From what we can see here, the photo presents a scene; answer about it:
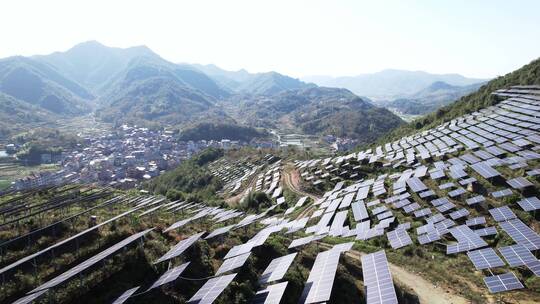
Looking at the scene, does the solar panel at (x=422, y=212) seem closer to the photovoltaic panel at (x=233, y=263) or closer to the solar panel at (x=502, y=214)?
the solar panel at (x=502, y=214)

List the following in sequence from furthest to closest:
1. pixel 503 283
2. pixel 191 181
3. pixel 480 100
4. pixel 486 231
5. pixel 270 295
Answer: pixel 191 181 < pixel 480 100 < pixel 486 231 < pixel 503 283 < pixel 270 295

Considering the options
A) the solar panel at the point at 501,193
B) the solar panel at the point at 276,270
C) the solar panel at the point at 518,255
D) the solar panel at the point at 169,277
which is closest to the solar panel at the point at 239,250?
the solar panel at the point at 276,270

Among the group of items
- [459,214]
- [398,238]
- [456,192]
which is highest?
[456,192]

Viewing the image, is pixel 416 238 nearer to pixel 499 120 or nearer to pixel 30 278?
pixel 30 278

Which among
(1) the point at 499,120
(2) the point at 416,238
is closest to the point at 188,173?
(1) the point at 499,120

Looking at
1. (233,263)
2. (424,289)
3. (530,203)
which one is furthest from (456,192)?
(233,263)

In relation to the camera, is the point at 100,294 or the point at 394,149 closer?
the point at 100,294

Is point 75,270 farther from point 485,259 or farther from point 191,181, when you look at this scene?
point 191,181
